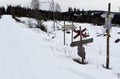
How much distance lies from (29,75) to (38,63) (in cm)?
183

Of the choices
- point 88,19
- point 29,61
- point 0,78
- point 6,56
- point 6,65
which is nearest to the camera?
point 0,78

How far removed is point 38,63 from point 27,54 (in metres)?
2.04

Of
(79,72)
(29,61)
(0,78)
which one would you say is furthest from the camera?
(29,61)

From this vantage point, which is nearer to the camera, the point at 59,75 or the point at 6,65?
the point at 59,75

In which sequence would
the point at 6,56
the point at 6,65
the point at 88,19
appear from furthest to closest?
the point at 88,19 → the point at 6,56 → the point at 6,65

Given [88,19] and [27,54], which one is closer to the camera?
[27,54]

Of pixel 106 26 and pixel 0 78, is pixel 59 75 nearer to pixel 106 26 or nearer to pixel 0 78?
pixel 0 78

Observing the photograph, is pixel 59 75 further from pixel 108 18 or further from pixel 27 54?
pixel 27 54

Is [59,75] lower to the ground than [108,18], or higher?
lower

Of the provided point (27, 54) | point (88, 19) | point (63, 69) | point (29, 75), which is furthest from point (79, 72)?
point (88, 19)

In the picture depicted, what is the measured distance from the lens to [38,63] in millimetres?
10070

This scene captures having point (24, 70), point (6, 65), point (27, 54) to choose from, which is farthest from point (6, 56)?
point (24, 70)

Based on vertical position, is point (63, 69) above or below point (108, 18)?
below

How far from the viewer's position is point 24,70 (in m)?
8.98
